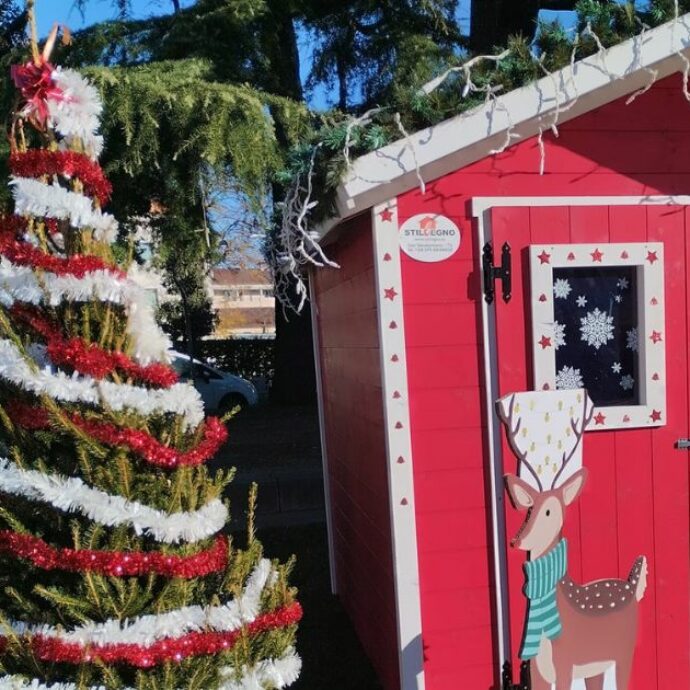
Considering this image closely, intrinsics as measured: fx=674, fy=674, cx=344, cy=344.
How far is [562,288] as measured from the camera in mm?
2691

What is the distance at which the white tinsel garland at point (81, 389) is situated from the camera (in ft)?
6.08

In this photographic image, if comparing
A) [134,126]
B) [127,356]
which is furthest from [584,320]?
[134,126]

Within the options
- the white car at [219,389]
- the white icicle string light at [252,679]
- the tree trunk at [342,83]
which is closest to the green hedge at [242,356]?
the white car at [219,389]

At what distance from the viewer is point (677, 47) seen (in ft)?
8.09

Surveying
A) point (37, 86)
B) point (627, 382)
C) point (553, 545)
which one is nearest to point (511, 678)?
point (553, 545)

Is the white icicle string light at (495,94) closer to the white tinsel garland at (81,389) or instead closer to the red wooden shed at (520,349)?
the red wooden shed at (520,349)

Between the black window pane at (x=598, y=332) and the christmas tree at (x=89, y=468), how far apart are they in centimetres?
150

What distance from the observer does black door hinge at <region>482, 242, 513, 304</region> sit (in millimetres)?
2598

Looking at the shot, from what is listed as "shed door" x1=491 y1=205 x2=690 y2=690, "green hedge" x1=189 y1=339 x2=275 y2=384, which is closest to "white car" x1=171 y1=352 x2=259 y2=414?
"green hedge" x1=189 y1=339 x2=275 y2=384

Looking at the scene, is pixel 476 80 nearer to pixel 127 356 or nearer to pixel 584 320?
pixel 584 320

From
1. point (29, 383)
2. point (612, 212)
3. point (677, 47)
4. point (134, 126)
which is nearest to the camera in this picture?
point (29, 383)

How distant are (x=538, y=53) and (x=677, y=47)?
49cm

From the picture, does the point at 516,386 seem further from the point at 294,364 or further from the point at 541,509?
the point at 294,364

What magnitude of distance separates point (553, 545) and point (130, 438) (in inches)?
62.8
